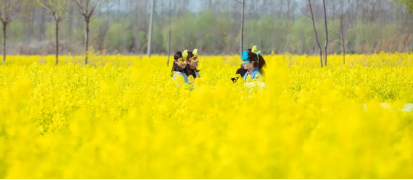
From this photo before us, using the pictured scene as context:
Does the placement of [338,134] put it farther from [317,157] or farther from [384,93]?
[384,93]

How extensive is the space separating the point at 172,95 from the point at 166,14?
67761 mm

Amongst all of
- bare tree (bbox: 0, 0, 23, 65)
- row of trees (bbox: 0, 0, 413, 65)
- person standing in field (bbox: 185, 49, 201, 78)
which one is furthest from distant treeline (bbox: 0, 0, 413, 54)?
person standing in field (bbox: 185, 49, 201, 78)

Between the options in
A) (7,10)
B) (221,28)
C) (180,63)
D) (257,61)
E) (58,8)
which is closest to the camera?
(257,61)

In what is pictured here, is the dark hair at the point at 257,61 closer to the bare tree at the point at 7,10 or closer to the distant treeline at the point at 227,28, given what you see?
the bare tree at the point at 7,10

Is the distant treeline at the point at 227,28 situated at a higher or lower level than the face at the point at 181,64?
higher

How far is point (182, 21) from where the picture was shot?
194 ft

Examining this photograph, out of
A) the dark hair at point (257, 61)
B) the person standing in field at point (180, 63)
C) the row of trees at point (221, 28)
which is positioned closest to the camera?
the dark hair at point (257, 61)

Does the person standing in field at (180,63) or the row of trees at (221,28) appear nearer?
the person standing in field at (180,63)

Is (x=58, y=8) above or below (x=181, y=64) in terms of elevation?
above

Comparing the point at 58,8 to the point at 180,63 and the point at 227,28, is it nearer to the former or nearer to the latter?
the point at 180,63

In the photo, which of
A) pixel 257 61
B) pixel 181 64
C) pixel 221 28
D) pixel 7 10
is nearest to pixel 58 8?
pixel 7 10

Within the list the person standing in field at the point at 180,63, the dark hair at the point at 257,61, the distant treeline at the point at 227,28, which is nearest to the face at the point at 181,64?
the person standing in field at the point at 180,63

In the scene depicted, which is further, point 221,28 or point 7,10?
point 221,28

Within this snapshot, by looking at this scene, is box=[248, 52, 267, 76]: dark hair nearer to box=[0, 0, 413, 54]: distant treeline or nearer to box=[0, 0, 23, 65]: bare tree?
box=[0, 0, 23, 65]: bare tree
